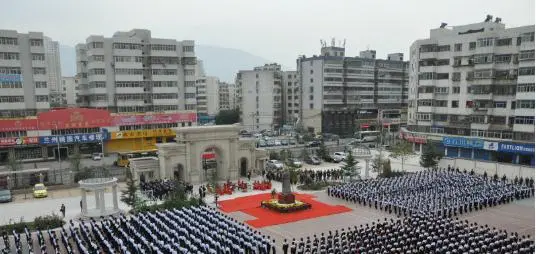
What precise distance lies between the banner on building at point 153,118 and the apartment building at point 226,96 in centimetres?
5023

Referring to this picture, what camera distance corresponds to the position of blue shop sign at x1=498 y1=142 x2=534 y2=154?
3717 centimetres

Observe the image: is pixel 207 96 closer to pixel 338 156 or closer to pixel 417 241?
pixel 338 156

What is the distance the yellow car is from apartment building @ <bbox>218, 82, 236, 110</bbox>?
231 feet

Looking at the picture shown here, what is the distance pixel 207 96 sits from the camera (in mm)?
92375

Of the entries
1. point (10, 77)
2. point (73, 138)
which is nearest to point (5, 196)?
point (73, 138)

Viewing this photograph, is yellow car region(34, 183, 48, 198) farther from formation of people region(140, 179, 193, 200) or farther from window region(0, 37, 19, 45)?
window region(0, 37, 19, 45)

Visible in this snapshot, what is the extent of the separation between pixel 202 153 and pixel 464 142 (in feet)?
84.4

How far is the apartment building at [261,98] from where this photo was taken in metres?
74.2

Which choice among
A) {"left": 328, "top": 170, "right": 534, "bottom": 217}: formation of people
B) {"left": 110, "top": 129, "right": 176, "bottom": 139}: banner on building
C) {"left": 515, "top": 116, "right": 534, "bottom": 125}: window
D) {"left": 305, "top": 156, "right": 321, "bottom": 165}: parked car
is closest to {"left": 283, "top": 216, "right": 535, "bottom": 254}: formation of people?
{"left": 328, "top": 170, "right": 534, "bottom": 217}: formation of people

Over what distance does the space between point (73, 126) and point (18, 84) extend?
6356 millimetres

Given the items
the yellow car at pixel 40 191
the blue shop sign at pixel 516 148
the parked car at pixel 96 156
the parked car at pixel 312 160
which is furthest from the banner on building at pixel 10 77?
the blue shop sign at pixel 516 148

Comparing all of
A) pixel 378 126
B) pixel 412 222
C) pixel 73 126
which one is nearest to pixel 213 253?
pixel 412 222

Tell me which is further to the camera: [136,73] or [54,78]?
[54,78]

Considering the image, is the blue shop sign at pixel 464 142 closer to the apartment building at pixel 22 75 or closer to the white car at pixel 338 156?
the white car at pixel 338 156
